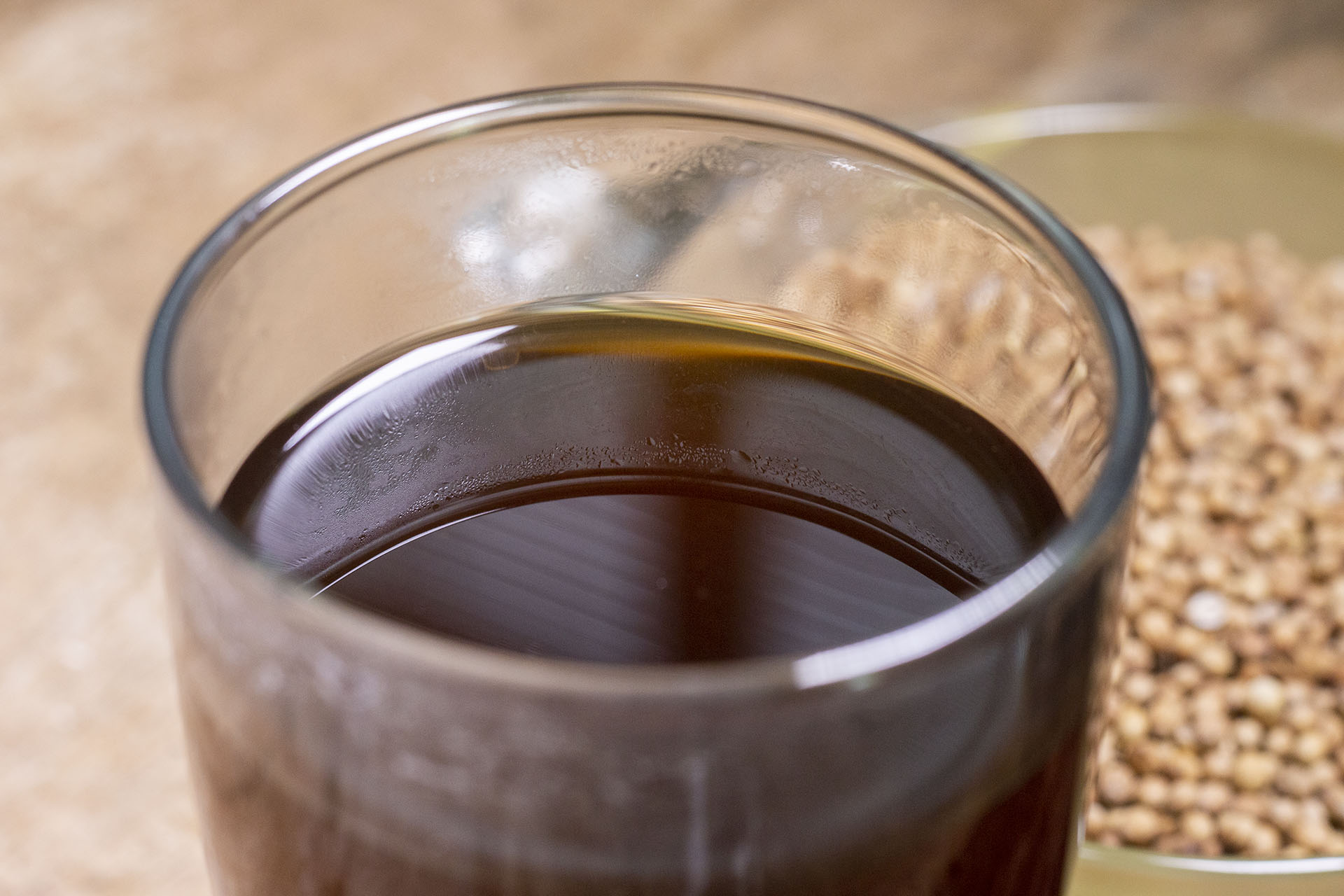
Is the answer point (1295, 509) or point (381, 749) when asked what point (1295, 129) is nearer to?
point (1295, 509)

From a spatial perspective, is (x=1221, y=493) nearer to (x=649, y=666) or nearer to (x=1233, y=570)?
(x=1233, y=570)

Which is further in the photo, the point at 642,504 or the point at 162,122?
the point at 162,122

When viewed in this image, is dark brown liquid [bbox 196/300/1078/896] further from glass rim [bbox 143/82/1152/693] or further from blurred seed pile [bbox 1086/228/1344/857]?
blurred seed pile [bbox 1086/228/1344/857]

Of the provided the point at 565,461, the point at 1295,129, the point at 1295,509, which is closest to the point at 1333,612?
the point at 1295,509

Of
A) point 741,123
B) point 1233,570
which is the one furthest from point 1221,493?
point 741,123

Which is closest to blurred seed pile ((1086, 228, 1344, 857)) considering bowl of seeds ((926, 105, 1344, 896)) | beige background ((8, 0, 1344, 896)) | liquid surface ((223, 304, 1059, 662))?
bowl of seeds ((926, 105, 1344, 896))

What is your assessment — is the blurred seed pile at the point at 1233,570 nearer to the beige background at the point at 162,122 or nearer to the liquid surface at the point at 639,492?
the beige background at the point at 162,122
